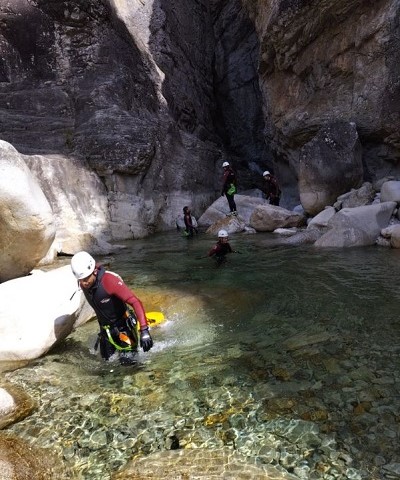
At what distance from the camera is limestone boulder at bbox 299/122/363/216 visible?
49.4ft

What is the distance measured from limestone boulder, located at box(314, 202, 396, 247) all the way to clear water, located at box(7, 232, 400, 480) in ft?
11.2

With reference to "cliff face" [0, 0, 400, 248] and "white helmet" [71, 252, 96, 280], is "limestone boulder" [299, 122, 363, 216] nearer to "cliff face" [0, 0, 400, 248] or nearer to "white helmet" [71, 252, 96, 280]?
"cliff face" [0, 0, 400, 248]

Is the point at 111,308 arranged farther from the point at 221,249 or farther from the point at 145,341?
the point at 221,249

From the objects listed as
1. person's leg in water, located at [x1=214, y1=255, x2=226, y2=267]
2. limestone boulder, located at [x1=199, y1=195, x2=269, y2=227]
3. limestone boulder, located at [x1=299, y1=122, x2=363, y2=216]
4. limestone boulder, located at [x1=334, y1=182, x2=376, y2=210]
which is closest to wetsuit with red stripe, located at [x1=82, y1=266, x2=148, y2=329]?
person's leg in water, located at [x1=214, y1=255, x2=226, y2=267]

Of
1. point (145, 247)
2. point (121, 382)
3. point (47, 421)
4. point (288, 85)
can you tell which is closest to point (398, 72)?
point (288, 85)

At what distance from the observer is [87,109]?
18.4 metres

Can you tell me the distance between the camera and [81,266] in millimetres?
4883

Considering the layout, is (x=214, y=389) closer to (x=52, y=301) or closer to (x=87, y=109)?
(x=52, y=301)

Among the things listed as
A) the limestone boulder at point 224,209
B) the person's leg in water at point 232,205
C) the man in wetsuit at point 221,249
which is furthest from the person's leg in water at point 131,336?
the limestone boulder at point 224,209

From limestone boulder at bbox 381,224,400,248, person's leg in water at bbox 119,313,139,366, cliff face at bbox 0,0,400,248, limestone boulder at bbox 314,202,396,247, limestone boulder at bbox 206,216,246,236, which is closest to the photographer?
person's leg in water at bbox 119,313,139,366

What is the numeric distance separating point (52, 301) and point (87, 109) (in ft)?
48.2

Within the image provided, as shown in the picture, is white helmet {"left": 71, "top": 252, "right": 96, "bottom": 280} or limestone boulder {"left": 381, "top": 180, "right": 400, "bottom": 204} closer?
white helmet {"left": 71, "top": 252, "right": 96, "bottom": 280}

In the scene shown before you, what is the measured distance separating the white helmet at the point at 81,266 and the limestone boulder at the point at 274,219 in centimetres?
1210

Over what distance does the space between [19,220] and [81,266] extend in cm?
201
